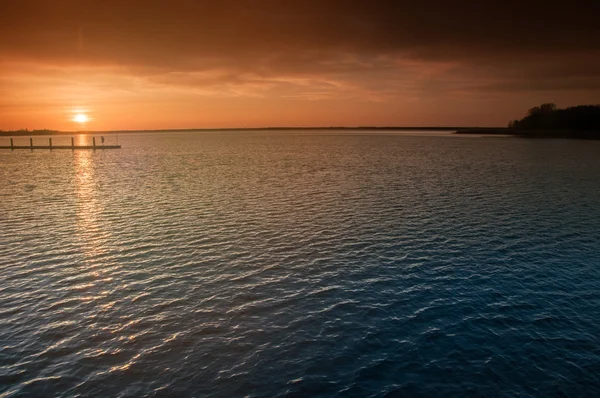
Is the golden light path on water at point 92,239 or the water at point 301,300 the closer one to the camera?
the water at point 301,300

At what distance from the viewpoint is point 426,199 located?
167 feet

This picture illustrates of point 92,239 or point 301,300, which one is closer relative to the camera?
point 301,300

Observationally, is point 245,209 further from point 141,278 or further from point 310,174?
point 310,174

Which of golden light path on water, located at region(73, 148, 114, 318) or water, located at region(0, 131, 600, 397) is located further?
golden light path on water, located at region(73, 148, 114, 318)

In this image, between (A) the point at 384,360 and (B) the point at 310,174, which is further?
(B) the point at 310,174

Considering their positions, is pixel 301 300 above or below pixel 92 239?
below

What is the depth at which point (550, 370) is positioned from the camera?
624 inches

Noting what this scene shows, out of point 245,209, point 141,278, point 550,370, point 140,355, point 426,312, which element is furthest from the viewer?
point 245,209

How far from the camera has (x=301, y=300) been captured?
2216 cm

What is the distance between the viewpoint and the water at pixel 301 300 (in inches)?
612

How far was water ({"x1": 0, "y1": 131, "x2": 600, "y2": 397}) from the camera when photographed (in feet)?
51.0

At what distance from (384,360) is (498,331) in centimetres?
→ 626

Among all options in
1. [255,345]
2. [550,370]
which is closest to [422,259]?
[550,370]

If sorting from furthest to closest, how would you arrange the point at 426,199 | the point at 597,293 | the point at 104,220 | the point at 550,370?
the point at 426,199, the point at 104,220, the point at 597,293, the point at 550,370
